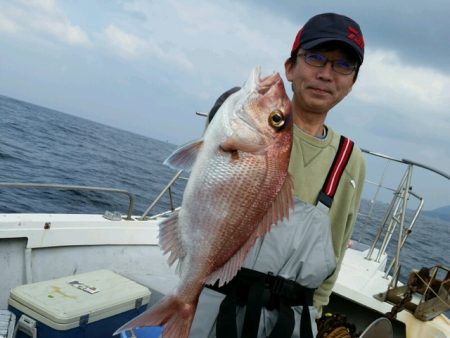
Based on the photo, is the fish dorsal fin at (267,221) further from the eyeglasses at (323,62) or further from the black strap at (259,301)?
the eyeglasses at (323,62)

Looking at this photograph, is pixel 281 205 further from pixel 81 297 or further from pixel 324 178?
pixel 81 297

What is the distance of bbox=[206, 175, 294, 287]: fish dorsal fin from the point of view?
189cm

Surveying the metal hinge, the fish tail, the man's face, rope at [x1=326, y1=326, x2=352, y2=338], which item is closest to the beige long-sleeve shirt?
the man's face

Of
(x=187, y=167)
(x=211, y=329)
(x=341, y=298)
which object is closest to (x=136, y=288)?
(x=211, y=329)

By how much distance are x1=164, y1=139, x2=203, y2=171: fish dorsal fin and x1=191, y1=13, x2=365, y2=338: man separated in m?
0.27

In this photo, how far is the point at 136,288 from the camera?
3848 millimetres

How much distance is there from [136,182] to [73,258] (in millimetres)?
17451

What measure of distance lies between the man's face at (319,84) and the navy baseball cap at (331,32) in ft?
0.21

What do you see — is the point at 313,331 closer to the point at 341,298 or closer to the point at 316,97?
the point at 316,97

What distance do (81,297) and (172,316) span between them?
175 cm

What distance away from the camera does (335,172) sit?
7.54 ft

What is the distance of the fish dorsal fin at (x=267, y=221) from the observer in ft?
6.22

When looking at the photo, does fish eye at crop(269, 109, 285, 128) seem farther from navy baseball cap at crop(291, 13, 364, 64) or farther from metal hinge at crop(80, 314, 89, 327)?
metal hinge at crop(80, 314, 89, 327)

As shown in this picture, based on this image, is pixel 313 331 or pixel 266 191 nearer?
pixel 266 191
